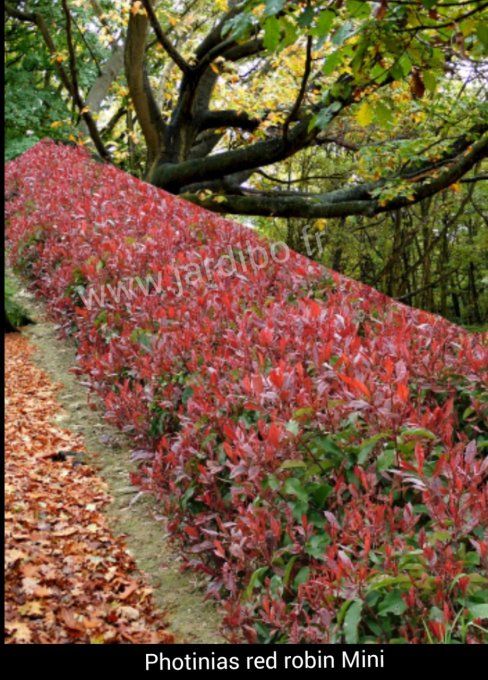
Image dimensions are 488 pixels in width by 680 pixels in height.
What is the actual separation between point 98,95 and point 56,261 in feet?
20.6

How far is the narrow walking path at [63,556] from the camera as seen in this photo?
3236mm

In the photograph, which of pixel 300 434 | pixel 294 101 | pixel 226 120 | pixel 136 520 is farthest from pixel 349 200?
pixel 300 434

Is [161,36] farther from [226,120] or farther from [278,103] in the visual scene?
[278,103]

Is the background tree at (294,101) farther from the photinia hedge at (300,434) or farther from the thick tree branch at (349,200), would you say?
the photinia hedge at (300,434)

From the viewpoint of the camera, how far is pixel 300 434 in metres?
3.17

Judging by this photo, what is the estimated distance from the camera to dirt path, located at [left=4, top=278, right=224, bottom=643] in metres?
3.38

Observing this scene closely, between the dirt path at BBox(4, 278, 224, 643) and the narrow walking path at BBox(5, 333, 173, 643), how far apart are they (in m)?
0.07

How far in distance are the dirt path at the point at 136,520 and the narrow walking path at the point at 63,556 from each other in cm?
7

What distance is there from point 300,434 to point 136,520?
1673 millimetres

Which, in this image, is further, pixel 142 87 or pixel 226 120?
pixel 226 120

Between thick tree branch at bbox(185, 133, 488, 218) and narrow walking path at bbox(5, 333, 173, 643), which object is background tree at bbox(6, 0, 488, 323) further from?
narrow walking path at bbox(5, 333, 173, 643)
